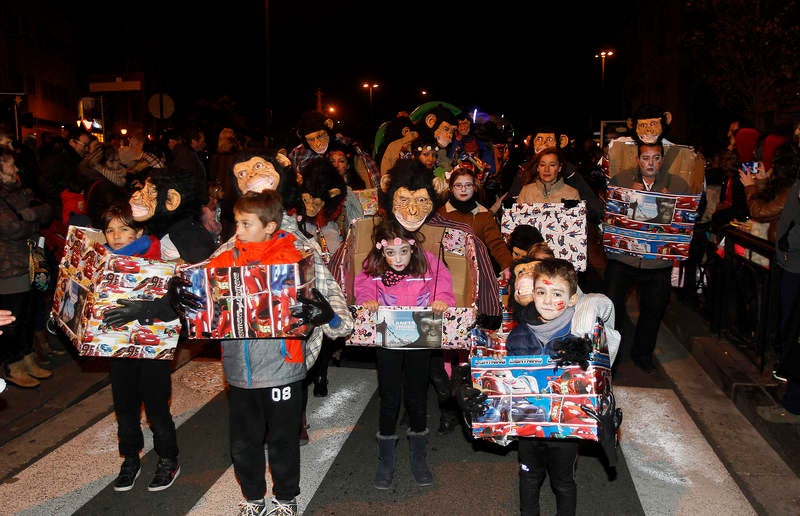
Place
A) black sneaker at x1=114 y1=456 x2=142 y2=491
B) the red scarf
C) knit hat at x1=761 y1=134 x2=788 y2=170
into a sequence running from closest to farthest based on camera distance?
1. the red scarf
2. black sneaker at x1=114 y1=456 x2=142 y2=491
3. knit hat at x1=761 y1=134 x2=788 y2=170

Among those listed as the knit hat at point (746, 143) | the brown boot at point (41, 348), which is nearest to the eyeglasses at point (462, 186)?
the brown boot at point (41, 348)

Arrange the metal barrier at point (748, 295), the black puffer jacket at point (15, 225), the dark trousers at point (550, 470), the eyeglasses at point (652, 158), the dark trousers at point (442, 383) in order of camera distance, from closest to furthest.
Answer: the dark trousers at point (550, 470) < the dark trousers at point (442, 383) < the black puffer jacket at point (15, 225) < the metal barrier at point (748, 295) < the eyeglasses at point (652, 158)

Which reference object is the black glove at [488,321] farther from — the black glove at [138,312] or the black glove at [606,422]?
the black glove at [138,312]

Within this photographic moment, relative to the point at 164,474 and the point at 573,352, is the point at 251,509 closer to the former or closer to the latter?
the point at 164,474

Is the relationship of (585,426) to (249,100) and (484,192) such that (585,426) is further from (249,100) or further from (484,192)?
(249,100)

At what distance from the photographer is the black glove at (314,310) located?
139 inches

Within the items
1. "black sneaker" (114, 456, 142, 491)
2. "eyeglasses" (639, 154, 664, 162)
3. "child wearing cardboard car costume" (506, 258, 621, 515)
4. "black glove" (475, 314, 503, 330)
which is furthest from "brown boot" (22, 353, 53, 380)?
"eyeglasses" (639, 154, 664, 162)

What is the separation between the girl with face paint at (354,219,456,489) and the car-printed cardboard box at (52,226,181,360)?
1.23 m

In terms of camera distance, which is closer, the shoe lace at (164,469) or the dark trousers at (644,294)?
the shoe lace at (164,469)

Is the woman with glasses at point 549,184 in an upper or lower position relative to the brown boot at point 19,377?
upper

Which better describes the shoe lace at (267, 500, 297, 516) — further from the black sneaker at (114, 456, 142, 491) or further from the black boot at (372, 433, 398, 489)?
the black sneaker at (114, 456, 142, 491)

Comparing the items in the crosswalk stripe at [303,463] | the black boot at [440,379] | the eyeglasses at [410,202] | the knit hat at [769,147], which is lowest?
the crosswalk stripe at [303,463]

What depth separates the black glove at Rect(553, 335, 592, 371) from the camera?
11.5ft

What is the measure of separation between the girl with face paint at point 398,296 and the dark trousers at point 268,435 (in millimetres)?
716
